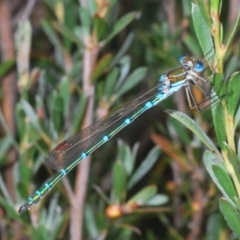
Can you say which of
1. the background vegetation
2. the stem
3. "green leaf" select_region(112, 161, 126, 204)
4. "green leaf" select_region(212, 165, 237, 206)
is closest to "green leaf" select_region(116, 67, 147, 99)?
the background vegetation

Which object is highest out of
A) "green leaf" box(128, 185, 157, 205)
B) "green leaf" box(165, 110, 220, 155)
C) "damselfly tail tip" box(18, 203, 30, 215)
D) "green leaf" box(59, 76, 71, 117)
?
"green leaf" box(59, 76, 71, 117)

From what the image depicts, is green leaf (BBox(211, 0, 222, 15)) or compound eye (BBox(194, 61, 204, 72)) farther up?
green leaf (BBox(211, 0, 222, 15))

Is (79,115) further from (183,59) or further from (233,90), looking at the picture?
(233,90)

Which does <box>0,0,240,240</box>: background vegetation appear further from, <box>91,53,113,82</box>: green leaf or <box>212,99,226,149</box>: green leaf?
<box>212,99,226,149</box>: green leaf

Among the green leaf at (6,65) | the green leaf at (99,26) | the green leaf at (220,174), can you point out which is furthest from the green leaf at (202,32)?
the green leaf at (6,65)

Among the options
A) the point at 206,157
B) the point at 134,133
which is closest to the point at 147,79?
the point at 134,133

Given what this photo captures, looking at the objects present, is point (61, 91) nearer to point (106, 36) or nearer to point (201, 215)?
point (106, 36)
